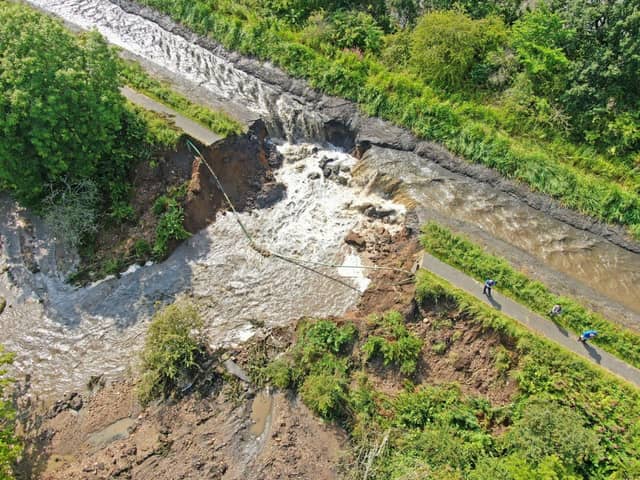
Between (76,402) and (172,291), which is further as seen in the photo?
(172,291)

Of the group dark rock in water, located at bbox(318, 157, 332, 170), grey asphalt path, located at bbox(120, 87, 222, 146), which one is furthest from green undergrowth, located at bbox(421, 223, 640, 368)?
grey asphalt path, located at bbox(120, 87, 222, 146)

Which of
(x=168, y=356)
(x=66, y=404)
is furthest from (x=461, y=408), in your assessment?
(x=66, y=404)

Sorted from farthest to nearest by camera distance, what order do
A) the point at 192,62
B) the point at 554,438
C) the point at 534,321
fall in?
the point at 192,62 → the point at 534,321 → the point at 554,438

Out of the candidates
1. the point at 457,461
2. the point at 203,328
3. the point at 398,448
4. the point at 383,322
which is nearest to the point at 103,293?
the point at 203,328

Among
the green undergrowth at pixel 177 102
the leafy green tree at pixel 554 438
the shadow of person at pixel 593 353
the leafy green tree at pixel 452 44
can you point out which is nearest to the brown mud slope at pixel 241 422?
the leafy green tree at pixel 554 438

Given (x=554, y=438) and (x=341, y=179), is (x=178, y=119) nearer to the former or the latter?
(x=341, y=179)

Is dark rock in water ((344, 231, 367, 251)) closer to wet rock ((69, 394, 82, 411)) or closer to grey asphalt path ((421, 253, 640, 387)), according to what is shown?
grey asphalt path ((421, 253, 640, 387))
